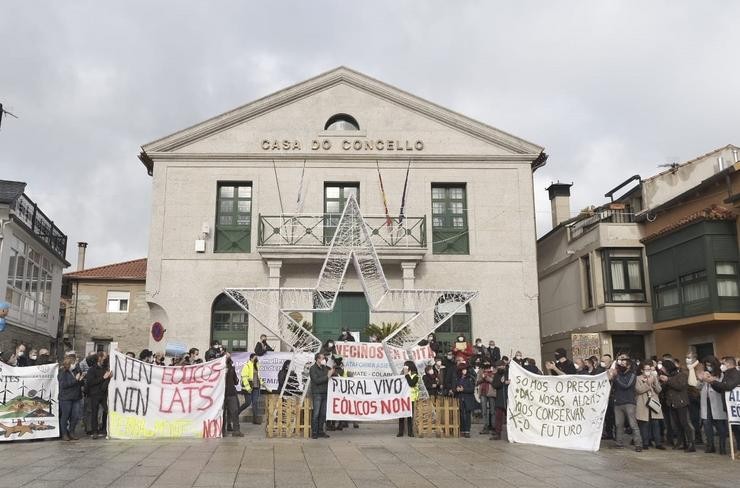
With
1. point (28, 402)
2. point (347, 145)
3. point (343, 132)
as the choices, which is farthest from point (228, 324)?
point (28, 402)

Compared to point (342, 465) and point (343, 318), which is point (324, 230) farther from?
point (342, 465)

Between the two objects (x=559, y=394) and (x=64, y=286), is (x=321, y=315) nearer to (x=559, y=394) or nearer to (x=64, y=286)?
(x=559, y=394)

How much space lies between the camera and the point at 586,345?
846 inches

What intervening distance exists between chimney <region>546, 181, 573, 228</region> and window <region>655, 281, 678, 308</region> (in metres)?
9.80

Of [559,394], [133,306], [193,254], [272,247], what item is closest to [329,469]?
[559,394]

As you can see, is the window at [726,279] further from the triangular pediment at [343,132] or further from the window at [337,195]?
the window at [337,195]

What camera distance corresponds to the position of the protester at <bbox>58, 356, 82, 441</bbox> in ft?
44.0

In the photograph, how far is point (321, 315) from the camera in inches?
899

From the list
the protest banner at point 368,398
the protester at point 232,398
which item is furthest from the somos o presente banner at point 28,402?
the protest banner at point 368,398

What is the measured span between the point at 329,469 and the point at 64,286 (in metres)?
35.7

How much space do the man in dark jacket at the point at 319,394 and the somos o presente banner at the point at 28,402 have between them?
531cm

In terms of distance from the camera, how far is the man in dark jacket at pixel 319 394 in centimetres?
1366

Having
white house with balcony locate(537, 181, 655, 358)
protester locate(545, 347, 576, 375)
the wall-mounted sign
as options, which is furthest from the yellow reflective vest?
white house with balcony locate(537, 181, 655, 358)

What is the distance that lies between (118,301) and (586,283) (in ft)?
84.6
